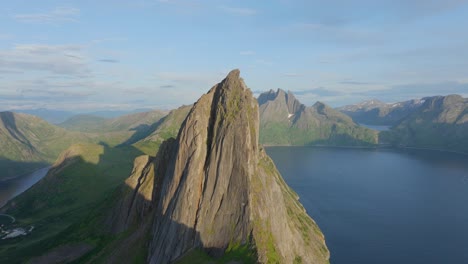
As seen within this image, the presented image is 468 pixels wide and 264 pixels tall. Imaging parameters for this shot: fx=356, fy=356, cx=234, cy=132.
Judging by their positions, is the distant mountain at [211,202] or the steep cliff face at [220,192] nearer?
the distant mountain at [211,202]

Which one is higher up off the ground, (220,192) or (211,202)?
(220,192)

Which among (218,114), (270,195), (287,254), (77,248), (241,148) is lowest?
(77,248)

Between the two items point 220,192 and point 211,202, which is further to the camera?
point 220,192

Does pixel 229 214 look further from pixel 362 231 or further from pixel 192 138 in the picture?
pixel 362 231

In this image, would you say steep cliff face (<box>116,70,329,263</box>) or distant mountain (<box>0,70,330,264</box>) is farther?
steep cliff face (<box>116,70,329,263</box>)

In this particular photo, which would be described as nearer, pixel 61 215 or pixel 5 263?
pixel 5 263

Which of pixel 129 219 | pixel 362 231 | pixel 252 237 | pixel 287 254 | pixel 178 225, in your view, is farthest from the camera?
pixel 362 231

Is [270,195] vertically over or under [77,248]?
over

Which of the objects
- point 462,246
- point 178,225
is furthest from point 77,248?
point 462,246
